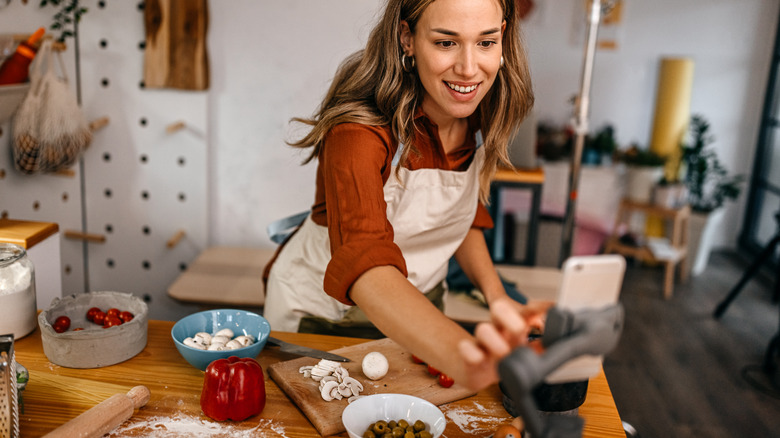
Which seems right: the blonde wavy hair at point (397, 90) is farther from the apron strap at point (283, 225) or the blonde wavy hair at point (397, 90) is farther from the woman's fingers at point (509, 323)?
the woman's fingers at point (509, 323)

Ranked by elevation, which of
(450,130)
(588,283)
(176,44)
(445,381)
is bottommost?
(445,381)

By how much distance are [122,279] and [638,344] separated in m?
2.87

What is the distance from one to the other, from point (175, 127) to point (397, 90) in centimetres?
159

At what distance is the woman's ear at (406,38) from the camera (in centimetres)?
133

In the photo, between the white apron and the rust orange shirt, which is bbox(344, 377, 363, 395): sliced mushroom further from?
the white apron

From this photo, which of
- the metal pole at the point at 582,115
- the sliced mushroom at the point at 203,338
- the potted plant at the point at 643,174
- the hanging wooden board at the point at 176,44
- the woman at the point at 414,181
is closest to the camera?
the woman at the point at 414,181

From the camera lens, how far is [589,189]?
16.6 ft

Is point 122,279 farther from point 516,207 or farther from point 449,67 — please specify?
point 516,207

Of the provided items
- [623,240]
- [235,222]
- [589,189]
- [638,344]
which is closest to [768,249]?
[638,344]

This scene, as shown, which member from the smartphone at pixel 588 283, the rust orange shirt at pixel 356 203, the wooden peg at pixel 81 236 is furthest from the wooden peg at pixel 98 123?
the smartphone at pixel 588 283

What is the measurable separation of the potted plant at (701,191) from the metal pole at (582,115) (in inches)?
104

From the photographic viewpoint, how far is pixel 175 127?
2660 millimetres

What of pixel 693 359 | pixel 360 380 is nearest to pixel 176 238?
pixel 360 380

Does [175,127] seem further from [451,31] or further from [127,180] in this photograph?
[451,31]
